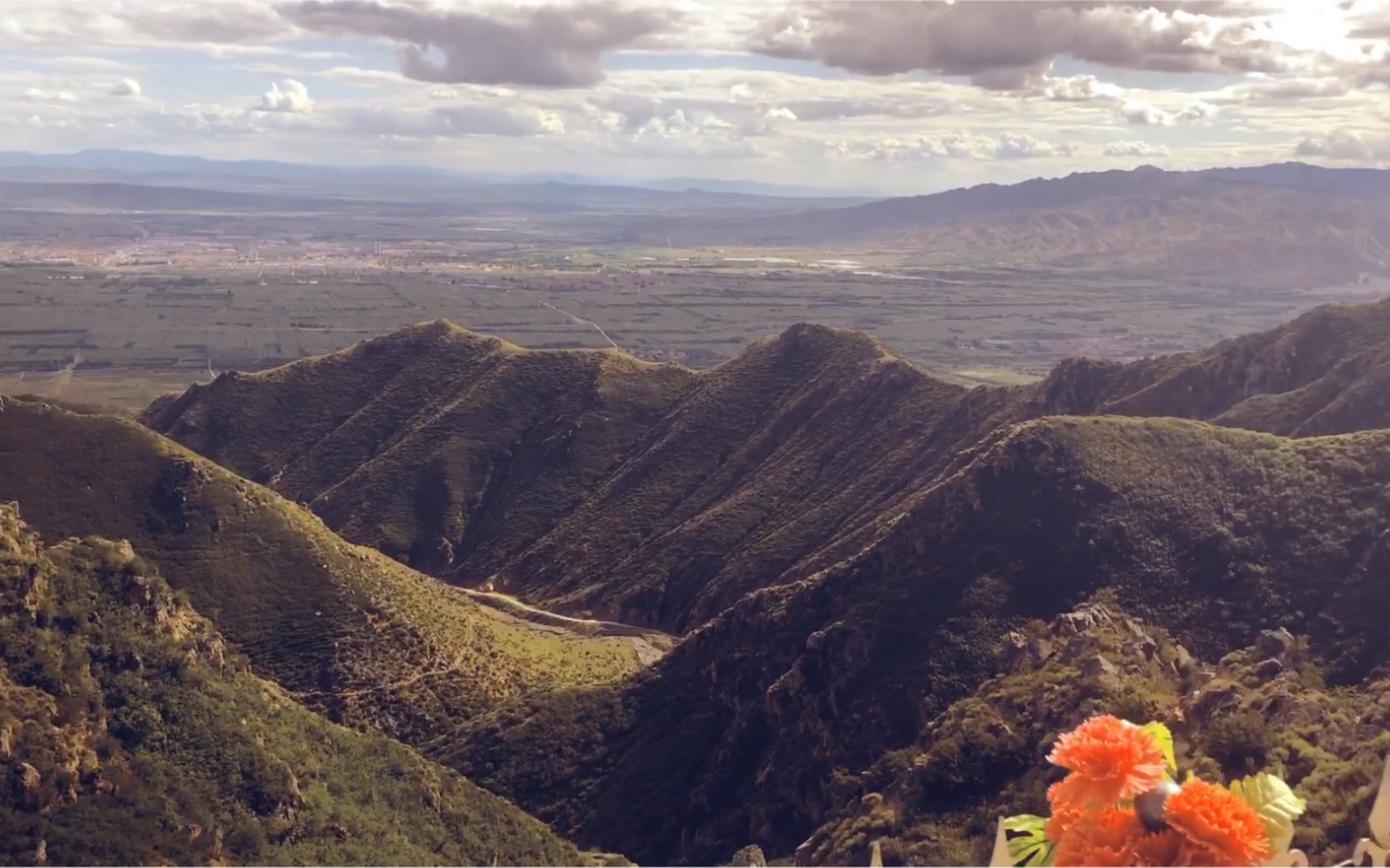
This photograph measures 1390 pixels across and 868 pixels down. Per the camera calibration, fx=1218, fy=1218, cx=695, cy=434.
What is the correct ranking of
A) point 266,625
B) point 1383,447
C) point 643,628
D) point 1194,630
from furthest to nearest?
point 643,628
point 266,625
point 1383,447
point 1194,630

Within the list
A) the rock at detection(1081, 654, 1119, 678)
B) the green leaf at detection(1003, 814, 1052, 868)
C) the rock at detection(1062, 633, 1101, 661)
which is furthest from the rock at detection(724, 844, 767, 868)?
the green leaf at detection(1003, 814, 1052, 868)

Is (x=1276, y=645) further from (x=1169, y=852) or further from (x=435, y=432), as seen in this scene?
(x=435, y=432)

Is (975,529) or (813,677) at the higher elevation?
(975,529)

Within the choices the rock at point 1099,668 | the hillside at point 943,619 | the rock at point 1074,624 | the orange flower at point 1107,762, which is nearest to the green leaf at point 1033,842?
the orange flower at point 1107,762

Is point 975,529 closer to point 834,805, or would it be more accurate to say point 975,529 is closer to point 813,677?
point 813,677

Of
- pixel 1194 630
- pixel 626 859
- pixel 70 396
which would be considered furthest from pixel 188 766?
pixel 70 396

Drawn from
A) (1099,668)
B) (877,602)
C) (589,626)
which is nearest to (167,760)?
(877,602)
